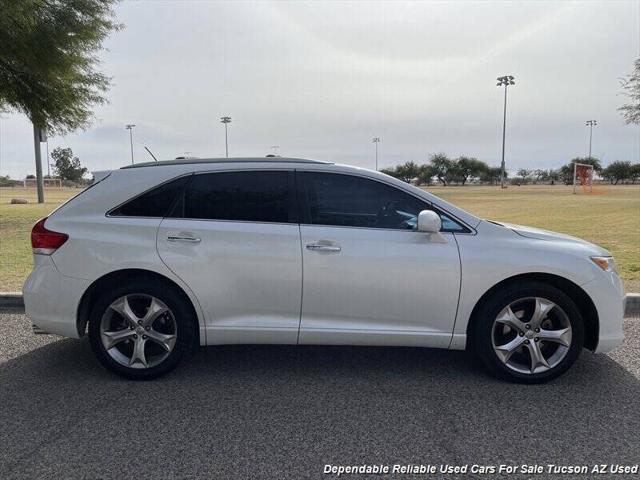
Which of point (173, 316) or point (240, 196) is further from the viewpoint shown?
point (240, 196)

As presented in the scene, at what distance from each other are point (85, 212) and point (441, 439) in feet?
10.2

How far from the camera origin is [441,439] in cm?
295

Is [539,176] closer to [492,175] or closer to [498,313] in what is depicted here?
[492,175]

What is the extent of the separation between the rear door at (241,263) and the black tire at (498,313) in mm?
1408

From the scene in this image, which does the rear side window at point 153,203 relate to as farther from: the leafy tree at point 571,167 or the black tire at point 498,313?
the leafy tree at point 571,167

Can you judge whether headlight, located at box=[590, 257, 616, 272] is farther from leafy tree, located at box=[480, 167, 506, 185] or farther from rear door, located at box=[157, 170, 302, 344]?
leafy tree, located at box=[480, 167, 506, 185]

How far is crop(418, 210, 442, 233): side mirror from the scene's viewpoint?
3527 millimetres

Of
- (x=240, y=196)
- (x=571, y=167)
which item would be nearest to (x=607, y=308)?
(x=240, y=196)

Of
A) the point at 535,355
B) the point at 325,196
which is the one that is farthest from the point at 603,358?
the point at 325,196

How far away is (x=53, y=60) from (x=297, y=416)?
1647cm

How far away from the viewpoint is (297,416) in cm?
323

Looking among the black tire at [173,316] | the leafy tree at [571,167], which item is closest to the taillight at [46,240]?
the black tire at [173,316]

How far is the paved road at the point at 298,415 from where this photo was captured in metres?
2.75

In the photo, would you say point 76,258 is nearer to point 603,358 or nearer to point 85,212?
point 85,212
